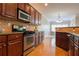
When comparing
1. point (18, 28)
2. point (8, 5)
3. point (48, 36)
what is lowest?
point (48, 36)

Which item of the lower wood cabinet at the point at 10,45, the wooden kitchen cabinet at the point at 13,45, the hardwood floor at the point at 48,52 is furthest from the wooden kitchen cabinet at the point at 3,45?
the hardwood floor at the point at 48,52

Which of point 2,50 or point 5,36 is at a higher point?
point 5,36

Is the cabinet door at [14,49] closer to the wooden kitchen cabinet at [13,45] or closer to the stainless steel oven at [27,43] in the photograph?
the wooden kitchen cabinet at [13,45]

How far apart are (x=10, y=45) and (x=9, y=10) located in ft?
3.18

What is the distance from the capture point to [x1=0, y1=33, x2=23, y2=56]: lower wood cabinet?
7.72ft

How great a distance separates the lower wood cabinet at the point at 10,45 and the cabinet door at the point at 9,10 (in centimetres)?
58

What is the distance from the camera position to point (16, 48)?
119 inches

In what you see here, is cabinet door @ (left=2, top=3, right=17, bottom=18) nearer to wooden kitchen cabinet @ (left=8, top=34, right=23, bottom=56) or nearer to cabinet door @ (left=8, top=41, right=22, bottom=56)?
wooden kitchen cabinet @ (left=8, top=34, right=23, bottom=56)

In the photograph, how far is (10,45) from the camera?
105 inches

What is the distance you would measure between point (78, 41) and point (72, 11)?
18.0 feet

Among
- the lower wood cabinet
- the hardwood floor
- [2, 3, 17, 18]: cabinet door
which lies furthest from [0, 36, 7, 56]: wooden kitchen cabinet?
the hardwood floor

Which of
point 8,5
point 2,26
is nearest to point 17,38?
point 2,26

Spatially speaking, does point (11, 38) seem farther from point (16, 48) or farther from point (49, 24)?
point (49, 24)

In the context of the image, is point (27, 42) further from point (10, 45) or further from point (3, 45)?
point (3, 45)
